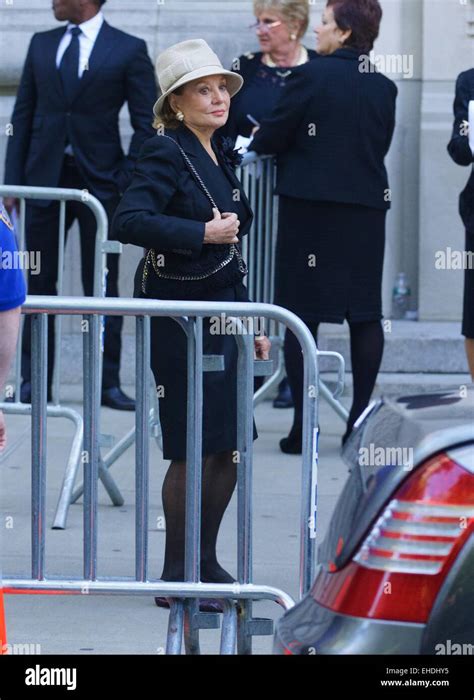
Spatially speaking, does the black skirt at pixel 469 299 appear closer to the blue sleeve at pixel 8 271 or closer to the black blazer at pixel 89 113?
the black blazer at pixel 89 113

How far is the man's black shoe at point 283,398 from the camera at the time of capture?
27.4 ft

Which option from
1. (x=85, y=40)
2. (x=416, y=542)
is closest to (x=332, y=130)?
(x=85, y=40)

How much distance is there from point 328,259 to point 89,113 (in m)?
1.72

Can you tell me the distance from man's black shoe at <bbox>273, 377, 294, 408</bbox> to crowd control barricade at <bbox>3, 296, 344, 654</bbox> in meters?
4.09

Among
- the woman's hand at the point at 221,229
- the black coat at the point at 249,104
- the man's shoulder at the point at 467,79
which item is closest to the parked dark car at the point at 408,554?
the woman's hand at the point at 221,229

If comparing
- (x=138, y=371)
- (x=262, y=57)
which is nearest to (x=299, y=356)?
(x=262, y=57)

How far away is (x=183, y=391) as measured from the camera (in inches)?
186

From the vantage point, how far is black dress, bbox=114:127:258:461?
4.68 m

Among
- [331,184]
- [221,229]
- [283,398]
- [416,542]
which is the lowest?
[283,398]

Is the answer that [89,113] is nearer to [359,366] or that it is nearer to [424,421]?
[359,366]

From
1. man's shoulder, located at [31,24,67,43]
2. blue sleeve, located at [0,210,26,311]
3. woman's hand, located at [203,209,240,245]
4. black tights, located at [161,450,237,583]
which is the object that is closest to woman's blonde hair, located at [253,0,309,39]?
man's shoulder, located at [31,24,67,43]

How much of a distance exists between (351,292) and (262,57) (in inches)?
60.7

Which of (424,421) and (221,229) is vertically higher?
(221,229)

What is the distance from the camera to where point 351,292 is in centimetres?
710
